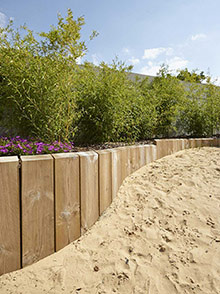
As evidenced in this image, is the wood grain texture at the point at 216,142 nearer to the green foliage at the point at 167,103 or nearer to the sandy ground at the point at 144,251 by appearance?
the green foliage at the point at 167,103

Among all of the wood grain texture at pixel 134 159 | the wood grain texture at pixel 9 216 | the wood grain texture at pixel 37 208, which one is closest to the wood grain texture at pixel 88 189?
the wood grain texture at pixel 37 208

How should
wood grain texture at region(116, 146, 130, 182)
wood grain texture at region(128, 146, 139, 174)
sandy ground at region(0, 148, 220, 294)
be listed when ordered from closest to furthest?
1. sandy ground at region(0, 148, 220, 294)
2. wood grain texture at region(116, 146, 130, 182)
3. wood grain texture at region(128, 146, 139, 174)

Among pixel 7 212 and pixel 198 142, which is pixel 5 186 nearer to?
pixel 7 212

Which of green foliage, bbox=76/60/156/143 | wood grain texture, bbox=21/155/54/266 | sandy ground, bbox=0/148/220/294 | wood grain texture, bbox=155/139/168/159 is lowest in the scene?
sandy ground, bbox=0/148/220/294

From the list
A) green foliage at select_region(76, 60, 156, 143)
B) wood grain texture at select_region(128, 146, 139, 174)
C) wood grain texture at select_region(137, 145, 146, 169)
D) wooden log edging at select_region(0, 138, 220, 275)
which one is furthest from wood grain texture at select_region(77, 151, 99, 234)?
green foliage at select_region(76, 60, 156, 143)

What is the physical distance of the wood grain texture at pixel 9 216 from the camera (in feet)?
4.12

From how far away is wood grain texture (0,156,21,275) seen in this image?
1.25 metres

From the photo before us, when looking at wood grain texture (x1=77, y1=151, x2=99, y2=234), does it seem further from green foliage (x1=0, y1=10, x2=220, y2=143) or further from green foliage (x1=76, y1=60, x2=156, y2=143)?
green foliage (x1=76, y1=60, x2=156, y2=143)

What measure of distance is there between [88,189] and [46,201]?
1.25ft

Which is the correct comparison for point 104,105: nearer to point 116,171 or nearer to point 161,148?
point 161,148

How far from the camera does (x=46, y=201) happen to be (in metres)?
1.42

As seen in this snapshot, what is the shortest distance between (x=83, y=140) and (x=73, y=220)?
2.16 m

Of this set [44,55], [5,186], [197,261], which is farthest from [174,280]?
[44,55]

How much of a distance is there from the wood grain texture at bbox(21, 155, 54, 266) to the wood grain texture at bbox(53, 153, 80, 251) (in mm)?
46
